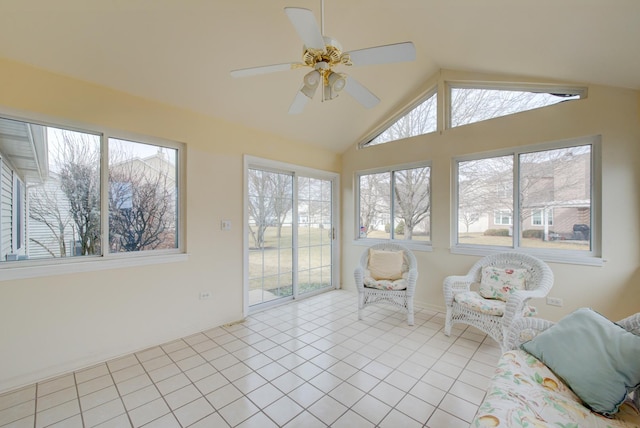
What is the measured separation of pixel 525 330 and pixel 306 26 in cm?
229

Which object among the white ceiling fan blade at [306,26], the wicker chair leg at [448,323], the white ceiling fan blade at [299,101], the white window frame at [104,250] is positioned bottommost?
the wicker chair leg at [448,323]

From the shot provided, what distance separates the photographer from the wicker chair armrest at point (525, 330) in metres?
1.66

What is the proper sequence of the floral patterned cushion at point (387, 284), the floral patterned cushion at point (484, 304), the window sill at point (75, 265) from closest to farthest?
the window sill at point (75, 265) < the floral patterned cushion at point (484, 304) < the floral patterned cushion at point (387, 284)

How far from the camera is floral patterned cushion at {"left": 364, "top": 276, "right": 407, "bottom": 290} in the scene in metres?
3.27

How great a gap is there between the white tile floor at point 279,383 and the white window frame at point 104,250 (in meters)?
0.88

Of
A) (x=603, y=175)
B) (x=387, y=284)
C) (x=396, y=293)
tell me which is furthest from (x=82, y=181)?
(x=603, y=175)

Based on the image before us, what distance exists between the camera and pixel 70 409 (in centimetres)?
180

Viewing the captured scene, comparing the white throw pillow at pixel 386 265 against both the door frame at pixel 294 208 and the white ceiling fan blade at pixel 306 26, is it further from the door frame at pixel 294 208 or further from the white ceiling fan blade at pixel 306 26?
the white ceiling fan blade at pixel 306 26

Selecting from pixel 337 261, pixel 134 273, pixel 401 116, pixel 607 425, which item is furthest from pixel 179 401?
pixel 401 116

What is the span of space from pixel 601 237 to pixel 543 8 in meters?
2.19

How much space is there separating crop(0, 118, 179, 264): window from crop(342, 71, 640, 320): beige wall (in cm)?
348

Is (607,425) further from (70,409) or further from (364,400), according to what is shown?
(70,409)

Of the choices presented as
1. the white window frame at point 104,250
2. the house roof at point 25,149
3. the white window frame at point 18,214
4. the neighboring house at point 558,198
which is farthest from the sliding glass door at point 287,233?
the neighboring house at point 558,198

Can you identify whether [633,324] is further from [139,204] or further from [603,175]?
[139,204]
